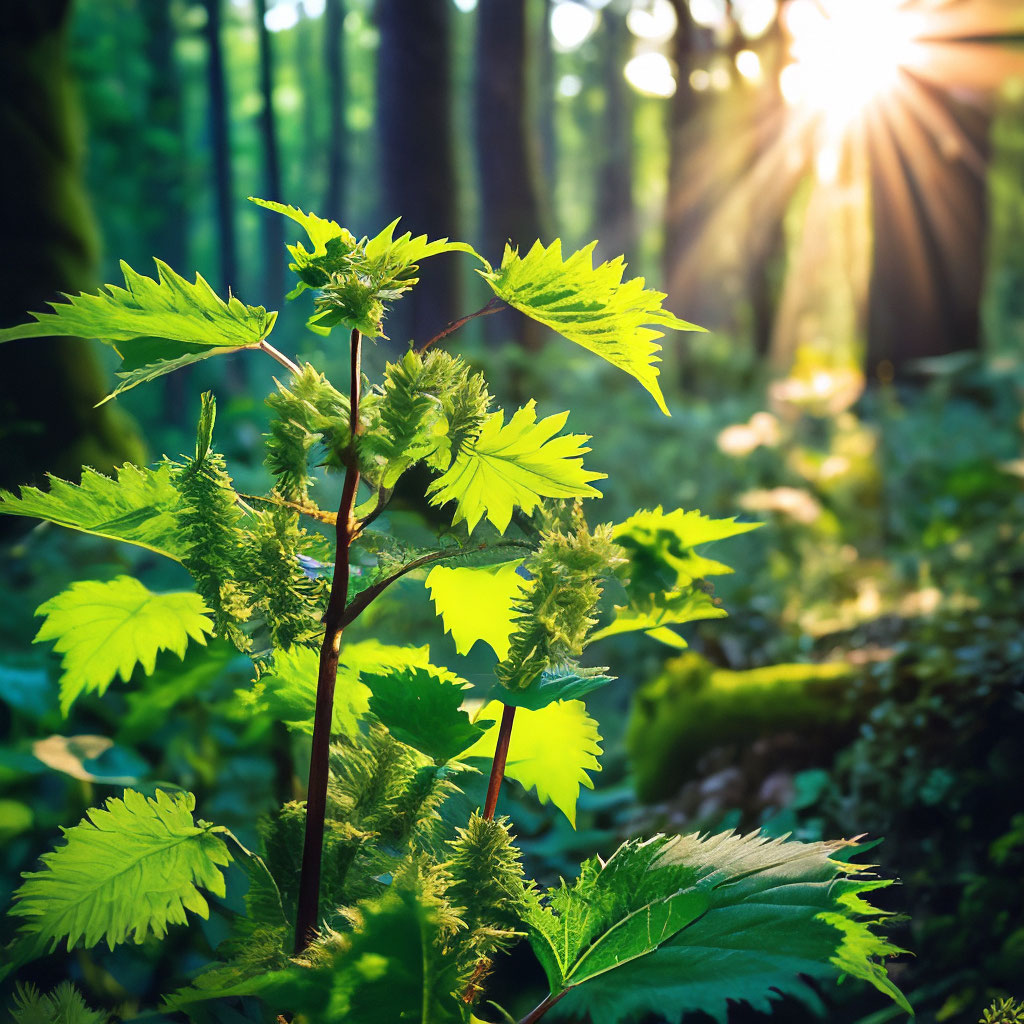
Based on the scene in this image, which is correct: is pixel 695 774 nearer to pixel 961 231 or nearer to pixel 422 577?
pixel 422 577

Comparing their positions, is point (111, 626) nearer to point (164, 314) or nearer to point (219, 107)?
point (164, 314)

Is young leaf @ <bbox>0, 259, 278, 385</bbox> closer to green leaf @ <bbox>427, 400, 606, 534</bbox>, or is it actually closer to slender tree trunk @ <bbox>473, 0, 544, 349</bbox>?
green leaf @ <bbox>427, 400, 606, 534</bbox>

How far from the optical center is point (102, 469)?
242 centimetres

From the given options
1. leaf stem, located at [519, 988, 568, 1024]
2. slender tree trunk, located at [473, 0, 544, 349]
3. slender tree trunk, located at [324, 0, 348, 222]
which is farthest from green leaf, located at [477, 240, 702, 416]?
slender tree trunk, located at [324, 0, 348, 222]

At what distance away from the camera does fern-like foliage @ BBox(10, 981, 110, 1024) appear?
34.3 inches

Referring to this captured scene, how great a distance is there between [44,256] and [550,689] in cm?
245

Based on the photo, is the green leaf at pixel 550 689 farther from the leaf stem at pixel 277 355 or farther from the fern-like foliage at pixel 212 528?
the leaf stem at pixel 277 355

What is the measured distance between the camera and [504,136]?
856 cm

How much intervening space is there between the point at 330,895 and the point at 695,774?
179 centimetres

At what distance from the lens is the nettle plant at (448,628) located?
0.81 metres

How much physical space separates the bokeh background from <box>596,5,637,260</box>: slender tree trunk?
24.4 feet

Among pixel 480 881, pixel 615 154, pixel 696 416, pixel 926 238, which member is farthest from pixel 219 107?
pixel 615 154

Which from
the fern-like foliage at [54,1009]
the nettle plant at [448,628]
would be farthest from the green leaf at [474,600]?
the fern-like foliage at [54,1009]

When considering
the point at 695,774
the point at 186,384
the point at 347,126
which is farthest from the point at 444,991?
the point at 347,126
